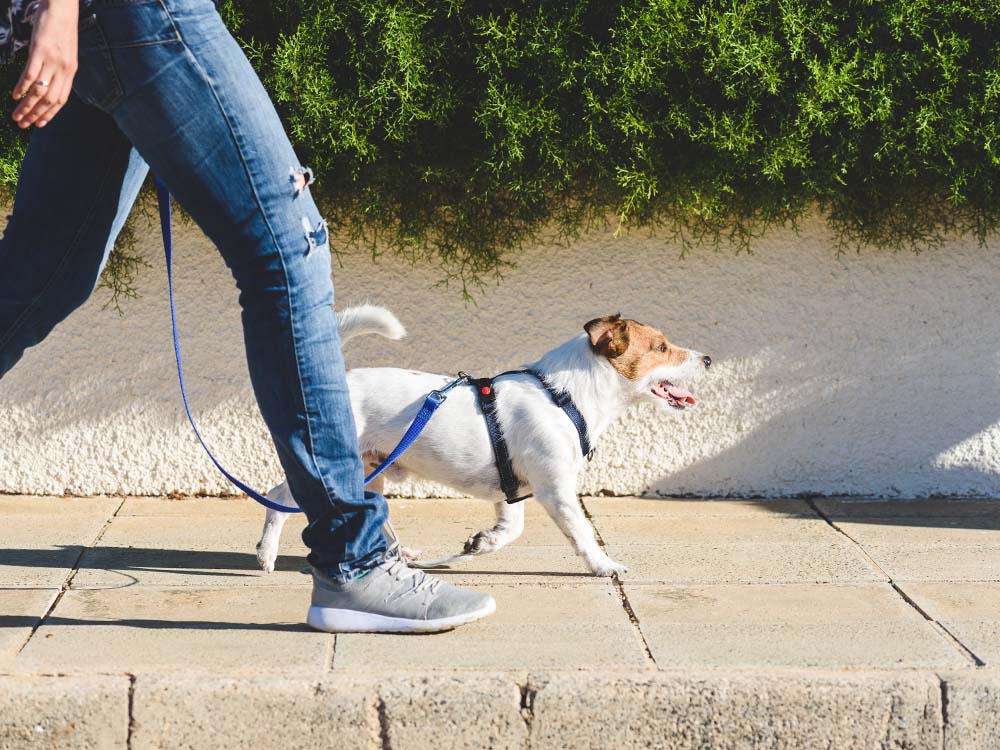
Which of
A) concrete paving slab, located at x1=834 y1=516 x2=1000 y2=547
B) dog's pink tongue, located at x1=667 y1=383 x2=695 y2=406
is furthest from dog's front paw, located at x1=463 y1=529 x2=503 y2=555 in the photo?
concrete paving slab, located at x1=834 y1=516 x2=1000 y2=547

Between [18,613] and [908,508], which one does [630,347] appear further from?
[18,613]

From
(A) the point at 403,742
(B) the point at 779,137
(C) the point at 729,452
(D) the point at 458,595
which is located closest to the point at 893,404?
(C) the point at 729,452

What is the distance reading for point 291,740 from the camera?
2668 millimetres

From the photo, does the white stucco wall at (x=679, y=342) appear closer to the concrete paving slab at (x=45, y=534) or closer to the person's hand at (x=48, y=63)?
the concrete paving slab at (x=45, y=534)

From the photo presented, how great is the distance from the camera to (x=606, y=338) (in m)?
4.04

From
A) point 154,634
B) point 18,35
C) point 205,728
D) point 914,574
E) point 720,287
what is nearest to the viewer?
point 18,35

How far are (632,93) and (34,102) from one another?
262 cm

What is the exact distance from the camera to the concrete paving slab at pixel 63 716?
2625mm

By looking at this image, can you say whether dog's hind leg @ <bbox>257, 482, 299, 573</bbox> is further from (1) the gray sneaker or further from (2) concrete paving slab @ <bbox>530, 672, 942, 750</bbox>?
(2) concrete paving slab @ <bbox>530, 672, 942, 750</bbox>

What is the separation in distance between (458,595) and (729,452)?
7.77 feet

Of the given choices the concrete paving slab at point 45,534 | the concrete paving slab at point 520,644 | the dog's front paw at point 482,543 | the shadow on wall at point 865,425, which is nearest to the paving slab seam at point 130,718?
the concrete paving slab at point 520,644

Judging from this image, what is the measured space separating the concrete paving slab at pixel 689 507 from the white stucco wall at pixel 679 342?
0.07 m

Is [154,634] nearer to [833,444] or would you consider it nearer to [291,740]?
[291,740]

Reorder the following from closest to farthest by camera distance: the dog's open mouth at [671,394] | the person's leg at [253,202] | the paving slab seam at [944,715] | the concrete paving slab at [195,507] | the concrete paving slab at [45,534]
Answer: the person's leg at [253,202], the paving slab seam at [944,715], the concrete paving slab at [45,534], the dog's open mouth at [671,394], the concrete paving slab at [195,507]
